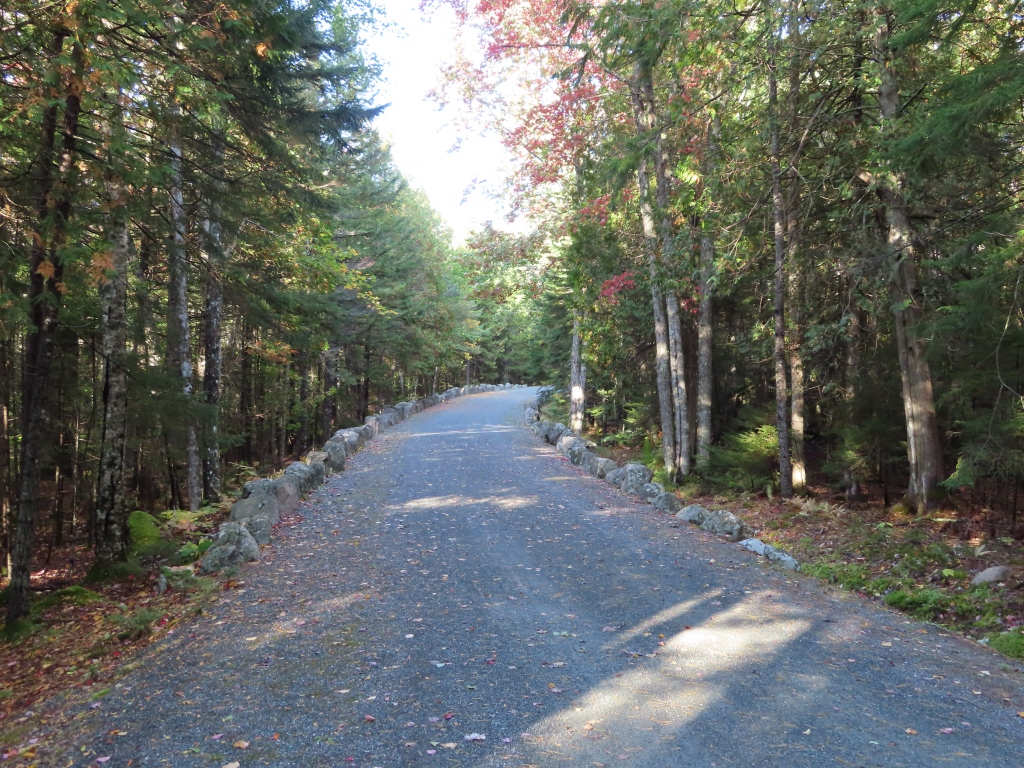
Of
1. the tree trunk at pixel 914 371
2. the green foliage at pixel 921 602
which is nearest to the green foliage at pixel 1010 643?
the green foliage at pixel 921 602

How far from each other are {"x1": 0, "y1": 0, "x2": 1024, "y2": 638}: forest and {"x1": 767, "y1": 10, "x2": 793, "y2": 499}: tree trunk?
0.18ft

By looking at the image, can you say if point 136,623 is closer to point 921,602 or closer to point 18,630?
point 18,630

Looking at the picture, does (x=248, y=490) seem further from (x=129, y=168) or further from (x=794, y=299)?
(x=794, y=299)

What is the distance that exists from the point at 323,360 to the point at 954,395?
54.1 feet

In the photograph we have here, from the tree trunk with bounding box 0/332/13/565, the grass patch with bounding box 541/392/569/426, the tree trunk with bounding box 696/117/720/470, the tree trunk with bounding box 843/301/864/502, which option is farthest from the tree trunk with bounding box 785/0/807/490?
the grass patch with bounding box 541/392/569/426

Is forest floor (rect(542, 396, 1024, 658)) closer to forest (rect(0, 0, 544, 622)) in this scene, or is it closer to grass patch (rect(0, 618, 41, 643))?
forest (rect(0, 0, 544, 622))

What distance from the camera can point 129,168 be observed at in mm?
5586

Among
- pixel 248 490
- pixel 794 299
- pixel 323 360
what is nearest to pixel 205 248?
pixel 248 490

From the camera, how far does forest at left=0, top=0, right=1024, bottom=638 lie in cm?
561

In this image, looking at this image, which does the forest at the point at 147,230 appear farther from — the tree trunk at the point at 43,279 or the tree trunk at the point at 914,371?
the tree trunk at the point at 914,371

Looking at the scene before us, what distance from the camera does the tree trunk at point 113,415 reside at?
736cm

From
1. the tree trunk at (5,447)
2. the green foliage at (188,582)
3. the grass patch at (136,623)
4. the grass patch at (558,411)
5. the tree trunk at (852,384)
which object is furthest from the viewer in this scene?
the grass patch at (558,411)

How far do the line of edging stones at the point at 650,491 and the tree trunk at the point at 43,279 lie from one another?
25.8 feet

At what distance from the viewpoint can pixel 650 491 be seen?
11141 millimetres
